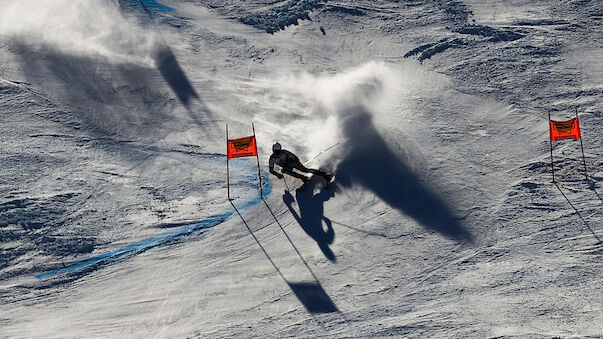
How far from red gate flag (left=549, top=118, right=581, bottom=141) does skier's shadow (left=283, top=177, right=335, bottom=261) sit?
193 inches

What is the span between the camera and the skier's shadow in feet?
45.4

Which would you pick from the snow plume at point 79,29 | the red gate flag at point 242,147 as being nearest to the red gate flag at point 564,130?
the red gate flag at point 242,147

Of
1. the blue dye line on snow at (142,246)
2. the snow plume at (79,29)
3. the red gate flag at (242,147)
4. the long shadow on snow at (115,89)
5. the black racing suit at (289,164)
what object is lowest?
the blue dye line on snow at (142,246)

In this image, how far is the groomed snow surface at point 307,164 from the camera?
12586 mm

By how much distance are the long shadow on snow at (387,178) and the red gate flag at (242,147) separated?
6.86ft

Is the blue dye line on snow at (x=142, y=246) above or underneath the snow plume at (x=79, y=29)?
underneath

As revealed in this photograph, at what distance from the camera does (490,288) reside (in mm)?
12289

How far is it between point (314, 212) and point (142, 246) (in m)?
3.80

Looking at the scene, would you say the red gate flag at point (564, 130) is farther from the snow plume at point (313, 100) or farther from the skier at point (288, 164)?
the skier at point (288, 164)

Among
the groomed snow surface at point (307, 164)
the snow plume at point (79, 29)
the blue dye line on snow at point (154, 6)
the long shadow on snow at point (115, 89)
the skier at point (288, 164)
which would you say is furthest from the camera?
the blue dye line on snow at point (154, 6)

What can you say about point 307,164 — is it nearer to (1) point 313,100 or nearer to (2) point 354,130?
(2) point 354,130

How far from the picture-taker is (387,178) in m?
14.8

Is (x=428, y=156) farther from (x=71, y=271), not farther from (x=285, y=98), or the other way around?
(x=71, y=271)

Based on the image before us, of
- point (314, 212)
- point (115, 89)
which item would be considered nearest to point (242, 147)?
point (314, 212)
